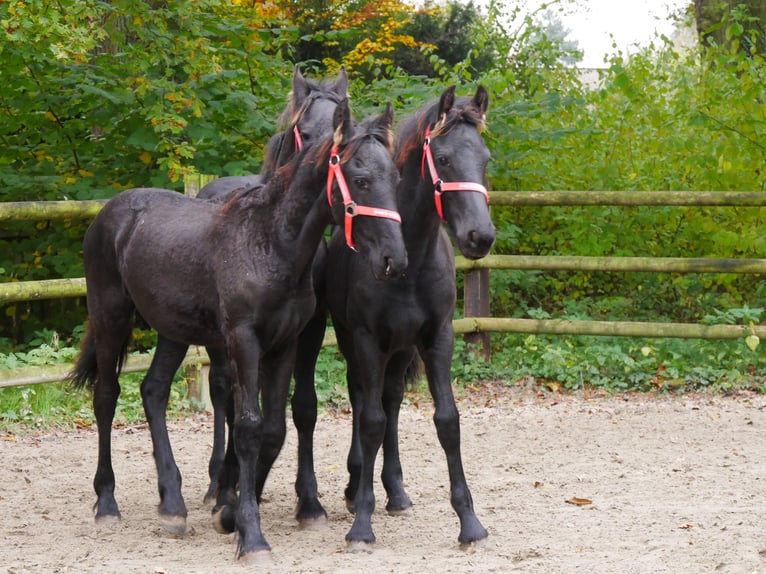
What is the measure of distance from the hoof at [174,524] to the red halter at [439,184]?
188 centimetres

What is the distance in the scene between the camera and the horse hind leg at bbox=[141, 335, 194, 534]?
15.8 ft

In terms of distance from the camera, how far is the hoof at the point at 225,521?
482 cm

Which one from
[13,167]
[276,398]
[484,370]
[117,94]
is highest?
[117,94]

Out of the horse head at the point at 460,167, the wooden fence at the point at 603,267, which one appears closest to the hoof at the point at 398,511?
the horse head at the point at 460,167

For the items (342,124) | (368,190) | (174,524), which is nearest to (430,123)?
(342,124)

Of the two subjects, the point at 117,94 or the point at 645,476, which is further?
the point at 117,94

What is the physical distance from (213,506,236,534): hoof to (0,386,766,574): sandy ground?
39 mm

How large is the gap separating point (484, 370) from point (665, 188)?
2792 mm

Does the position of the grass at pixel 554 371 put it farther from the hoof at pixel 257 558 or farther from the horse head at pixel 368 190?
the horse head at pixel 368 190

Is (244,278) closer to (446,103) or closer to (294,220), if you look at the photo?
(294,220)

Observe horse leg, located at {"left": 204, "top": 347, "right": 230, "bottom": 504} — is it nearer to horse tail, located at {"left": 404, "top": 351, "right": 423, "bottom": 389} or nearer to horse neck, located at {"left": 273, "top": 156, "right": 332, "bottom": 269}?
horse tail, located at {"left": 404, "top": 351, "right": 423, "bottom": 389}

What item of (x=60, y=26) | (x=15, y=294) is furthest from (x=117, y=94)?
(x=15, y=294)

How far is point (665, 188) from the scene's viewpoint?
33.0 feet

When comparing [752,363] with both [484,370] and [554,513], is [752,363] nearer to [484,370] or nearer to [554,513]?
[484,370]
